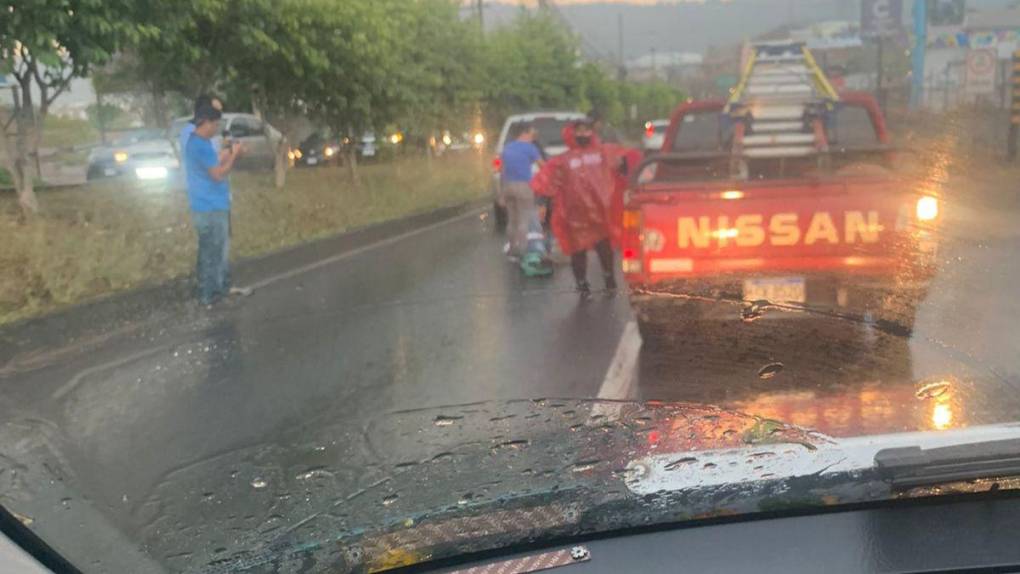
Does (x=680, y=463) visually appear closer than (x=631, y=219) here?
Yes

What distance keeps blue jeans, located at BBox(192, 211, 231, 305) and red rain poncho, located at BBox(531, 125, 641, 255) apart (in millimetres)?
2974

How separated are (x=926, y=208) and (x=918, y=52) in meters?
19.4

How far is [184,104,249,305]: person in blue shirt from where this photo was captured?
1022 cm

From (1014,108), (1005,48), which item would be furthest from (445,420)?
(1005,48)

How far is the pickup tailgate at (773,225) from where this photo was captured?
7199 millimetres

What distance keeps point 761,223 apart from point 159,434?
12.8 feet

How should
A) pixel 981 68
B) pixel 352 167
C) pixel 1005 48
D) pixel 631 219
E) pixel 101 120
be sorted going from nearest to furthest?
pixel 631 219, pixel 352 167, pixel 981 68, pixel 1005 48, pixel 101 120

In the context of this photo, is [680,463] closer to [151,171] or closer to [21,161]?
[21,161]

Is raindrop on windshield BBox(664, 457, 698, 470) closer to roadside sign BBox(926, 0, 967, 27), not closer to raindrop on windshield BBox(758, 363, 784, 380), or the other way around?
raindrop on windshield BBox(758, 363, 784, 380)

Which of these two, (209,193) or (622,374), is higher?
(209,193)

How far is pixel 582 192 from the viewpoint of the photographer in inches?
380

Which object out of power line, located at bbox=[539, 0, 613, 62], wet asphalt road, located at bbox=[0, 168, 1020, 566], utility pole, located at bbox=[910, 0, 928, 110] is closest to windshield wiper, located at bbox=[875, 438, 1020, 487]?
wet asphalt road, located at bbox=[0, 168, 1020, 566]

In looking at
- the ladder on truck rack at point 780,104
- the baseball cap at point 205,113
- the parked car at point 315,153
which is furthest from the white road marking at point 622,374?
the parked car at point 315,153

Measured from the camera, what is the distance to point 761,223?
7.30 metres
